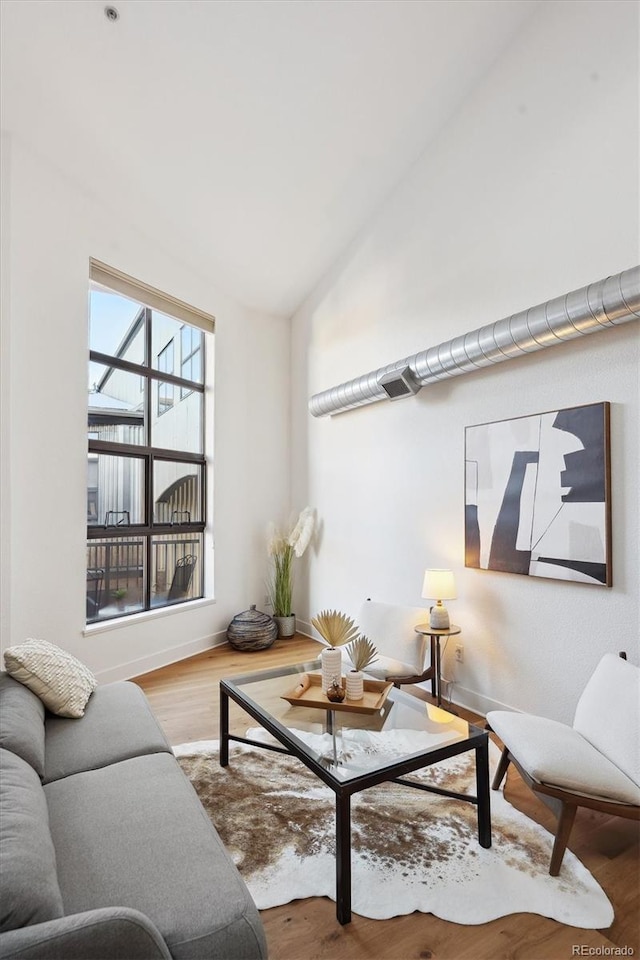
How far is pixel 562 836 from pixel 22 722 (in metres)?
1.96

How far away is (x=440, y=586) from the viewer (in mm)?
3426

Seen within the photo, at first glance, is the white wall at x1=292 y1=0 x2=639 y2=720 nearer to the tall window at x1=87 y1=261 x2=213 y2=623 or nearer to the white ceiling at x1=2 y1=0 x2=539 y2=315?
the white ceiling at x1=2 y1=0 x2=539 y2=315

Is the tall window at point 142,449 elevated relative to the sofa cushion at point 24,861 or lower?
elevated

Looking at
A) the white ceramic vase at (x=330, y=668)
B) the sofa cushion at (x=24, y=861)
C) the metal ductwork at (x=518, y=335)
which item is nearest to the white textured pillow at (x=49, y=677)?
the sofa cushion at (x=24, y=861)

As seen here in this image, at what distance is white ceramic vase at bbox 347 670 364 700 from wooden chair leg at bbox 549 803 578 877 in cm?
91

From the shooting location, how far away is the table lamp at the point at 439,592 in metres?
3.41

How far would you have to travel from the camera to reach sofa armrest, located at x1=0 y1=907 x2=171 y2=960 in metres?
0.89

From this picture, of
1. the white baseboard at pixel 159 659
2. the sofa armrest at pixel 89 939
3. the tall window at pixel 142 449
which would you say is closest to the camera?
the sofa armrest at pixel 89 939

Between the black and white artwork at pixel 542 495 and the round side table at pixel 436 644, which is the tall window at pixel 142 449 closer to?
the round side table at pixel 436 644

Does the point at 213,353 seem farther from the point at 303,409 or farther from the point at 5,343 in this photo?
the point at 5,343

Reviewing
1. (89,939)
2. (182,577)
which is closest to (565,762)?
(89,939)

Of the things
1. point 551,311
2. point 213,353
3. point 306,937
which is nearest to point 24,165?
point 213,353

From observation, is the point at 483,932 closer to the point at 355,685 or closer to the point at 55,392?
the point at 355,685

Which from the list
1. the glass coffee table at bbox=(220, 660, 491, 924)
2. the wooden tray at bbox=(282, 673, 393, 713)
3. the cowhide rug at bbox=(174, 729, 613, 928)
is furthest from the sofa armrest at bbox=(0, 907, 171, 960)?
the wooden tray at bbox=(282, 673, 393, 713)
